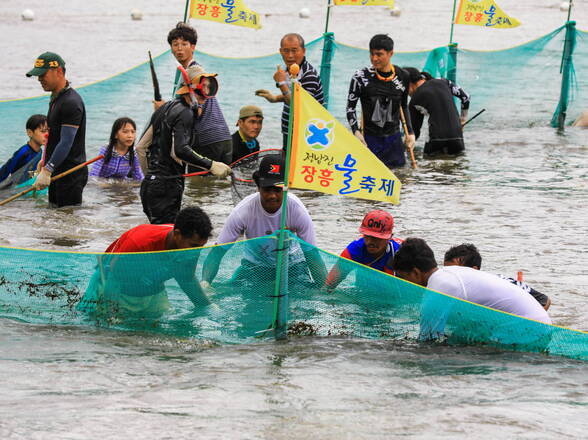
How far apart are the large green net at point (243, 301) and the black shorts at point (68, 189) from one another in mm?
3469

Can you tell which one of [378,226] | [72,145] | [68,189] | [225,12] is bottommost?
[68,189]

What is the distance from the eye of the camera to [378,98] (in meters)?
12.1

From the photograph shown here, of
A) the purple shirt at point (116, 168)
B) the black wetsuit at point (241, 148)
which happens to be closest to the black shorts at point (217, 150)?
the black wetsuit at point (241, 148)

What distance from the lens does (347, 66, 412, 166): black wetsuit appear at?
1208 centimetres

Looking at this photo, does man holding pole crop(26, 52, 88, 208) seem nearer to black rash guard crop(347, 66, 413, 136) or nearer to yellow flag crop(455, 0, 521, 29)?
black rash guard crop(347, 66, 413, 136)

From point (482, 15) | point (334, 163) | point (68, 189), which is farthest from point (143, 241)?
point (482, 15)

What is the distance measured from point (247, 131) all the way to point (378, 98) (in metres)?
1.84

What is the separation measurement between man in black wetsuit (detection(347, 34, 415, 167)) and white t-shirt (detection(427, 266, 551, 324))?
19.8ft

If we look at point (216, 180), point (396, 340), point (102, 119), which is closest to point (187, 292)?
point (396, 340)

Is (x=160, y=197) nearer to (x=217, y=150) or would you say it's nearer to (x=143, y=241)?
(x=143, y=241)

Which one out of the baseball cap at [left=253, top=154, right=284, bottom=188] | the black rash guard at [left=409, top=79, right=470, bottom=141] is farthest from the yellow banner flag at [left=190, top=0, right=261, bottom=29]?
the baseball cap at [left=253, top=154, right=284, bottom=188]

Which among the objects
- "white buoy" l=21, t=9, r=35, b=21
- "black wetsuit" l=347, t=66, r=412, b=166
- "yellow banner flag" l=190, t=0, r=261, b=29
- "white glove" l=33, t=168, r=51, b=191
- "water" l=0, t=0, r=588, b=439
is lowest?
"water" l=0, t=0, r=588, b=439

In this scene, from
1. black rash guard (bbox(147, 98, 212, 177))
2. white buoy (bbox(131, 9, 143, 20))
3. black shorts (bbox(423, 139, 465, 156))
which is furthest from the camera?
white buoy (bbox(131, 9, 143, 20))

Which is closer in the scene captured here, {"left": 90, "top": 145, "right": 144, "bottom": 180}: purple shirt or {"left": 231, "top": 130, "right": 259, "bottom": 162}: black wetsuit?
{"left": 231, "top": 130, "right": 259, "bottom": 162}: black wetsuit
